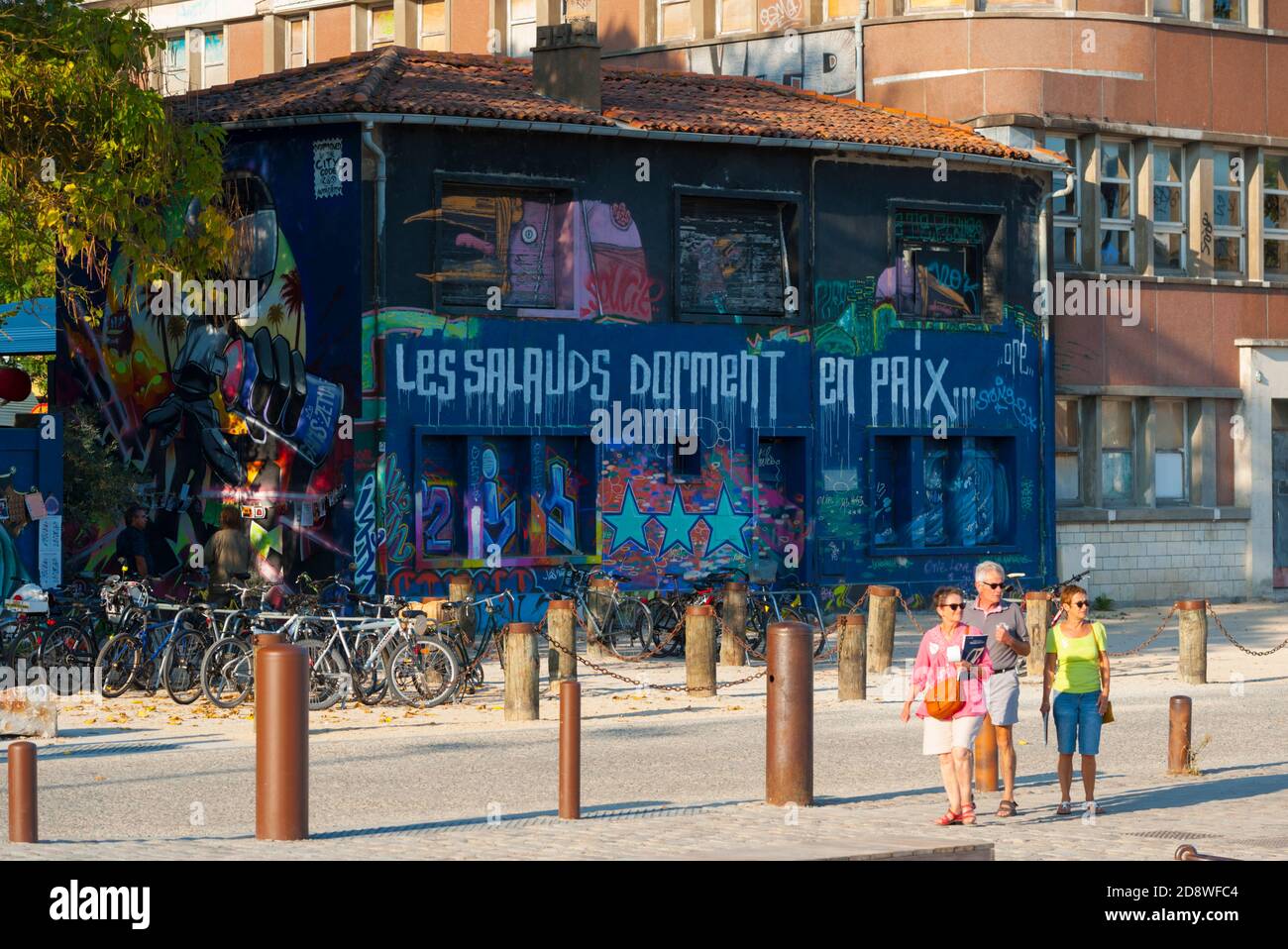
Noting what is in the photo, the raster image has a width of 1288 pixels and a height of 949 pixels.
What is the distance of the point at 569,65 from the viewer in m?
30.2

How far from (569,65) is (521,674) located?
13210mm

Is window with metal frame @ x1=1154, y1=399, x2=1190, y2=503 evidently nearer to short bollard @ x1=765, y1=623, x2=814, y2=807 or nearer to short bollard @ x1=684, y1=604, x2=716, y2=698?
short bollard @ x1=684, y1=604, x2=716, y2=698

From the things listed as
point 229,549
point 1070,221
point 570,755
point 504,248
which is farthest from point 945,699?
point 1070,221

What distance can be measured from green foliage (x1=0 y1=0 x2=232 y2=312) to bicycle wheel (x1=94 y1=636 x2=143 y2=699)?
437 centimetres

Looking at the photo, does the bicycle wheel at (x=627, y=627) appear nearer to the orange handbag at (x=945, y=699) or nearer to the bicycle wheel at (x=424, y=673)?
the bicycle wheel at (x=424, y=673)

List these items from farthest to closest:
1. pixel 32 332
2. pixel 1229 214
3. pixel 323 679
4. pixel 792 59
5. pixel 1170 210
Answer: pixel 1229 214, pixel 792 59, pixel 1170 210, pixel 32 332, pixel 323 679

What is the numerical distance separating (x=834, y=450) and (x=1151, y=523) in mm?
6620

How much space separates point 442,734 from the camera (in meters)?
18.0

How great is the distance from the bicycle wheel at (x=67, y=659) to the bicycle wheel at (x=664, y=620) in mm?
6761

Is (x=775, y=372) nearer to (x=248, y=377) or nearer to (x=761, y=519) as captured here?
(x=761, y=519)

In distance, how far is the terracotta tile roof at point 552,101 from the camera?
93.2 feet

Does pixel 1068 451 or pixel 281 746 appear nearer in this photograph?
pixel 281 746

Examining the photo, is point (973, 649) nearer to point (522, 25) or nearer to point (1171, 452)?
point (1171, 452)
